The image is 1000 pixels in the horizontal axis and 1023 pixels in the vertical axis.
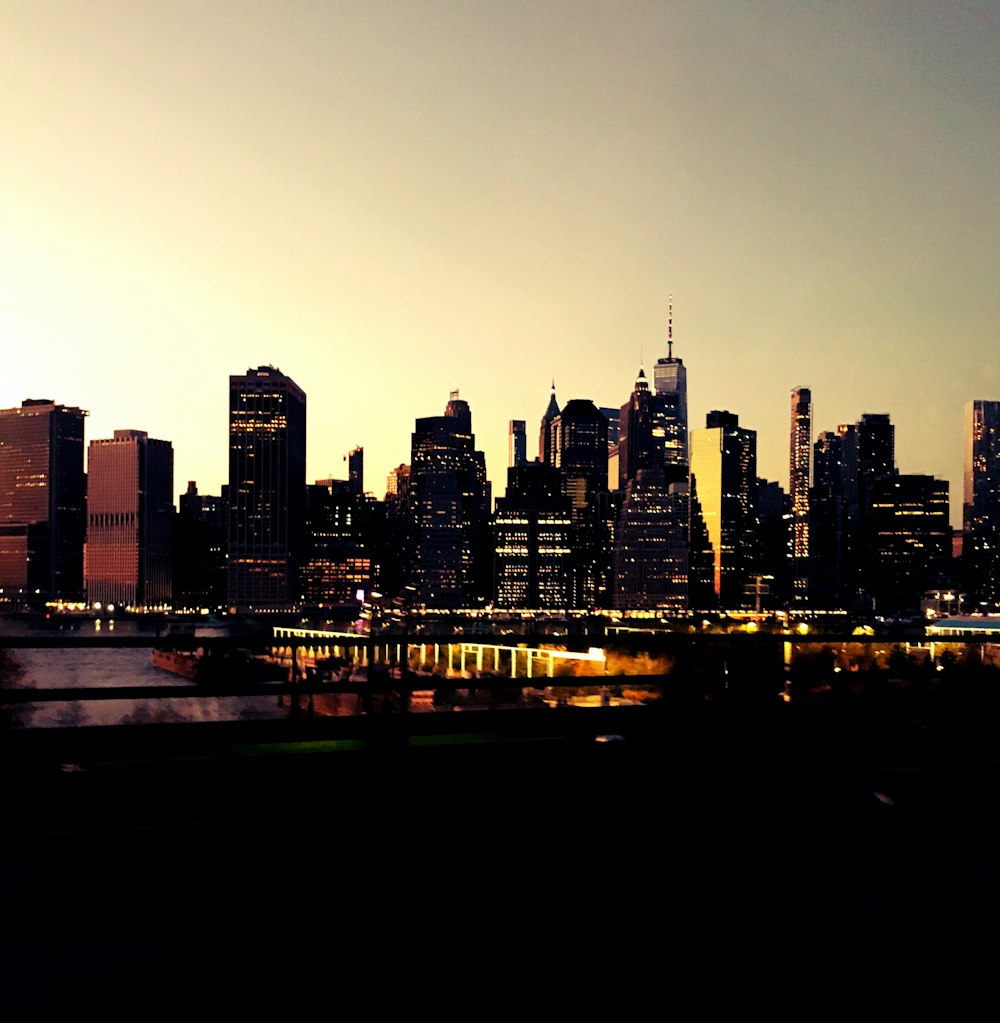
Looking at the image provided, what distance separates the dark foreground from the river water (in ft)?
3.38

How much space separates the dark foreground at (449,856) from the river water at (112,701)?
103 centimetres

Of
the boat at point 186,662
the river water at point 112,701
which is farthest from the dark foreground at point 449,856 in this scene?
the boat at point 186,662

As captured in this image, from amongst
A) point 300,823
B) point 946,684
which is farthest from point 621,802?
point 946,684

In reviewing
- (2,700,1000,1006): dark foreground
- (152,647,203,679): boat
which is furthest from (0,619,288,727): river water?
(2,700,1000,1006): dark foreground

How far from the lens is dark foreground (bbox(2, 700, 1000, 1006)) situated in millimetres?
5242

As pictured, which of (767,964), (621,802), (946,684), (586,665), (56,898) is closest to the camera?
(767,964)

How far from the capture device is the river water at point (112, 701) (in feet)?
95.3

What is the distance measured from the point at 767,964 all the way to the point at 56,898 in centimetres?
341

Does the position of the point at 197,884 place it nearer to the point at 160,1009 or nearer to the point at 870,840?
the point at 160,1009

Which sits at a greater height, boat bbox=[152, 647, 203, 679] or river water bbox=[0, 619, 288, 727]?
boat bbox=[152, 647, 203, 679]

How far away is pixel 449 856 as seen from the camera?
22.7 feet

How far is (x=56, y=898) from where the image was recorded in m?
5.97

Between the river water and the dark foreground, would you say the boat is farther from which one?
the dark foreground

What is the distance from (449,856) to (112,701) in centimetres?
7663
